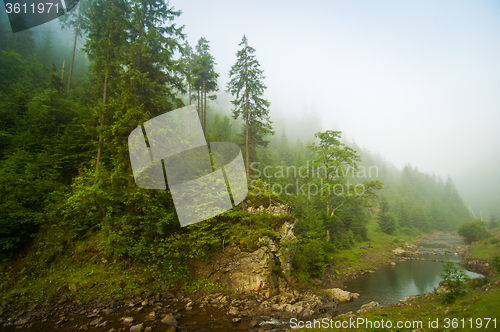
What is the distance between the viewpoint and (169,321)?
8164mm

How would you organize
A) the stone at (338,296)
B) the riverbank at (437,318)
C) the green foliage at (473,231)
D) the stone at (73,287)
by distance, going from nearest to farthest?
the riverbank at (437,318)
the stone at (73,287)
the stone at (338,296)
the green foliage at (473,231)

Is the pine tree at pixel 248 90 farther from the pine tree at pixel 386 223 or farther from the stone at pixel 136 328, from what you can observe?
the pine tree at pixel 386 223

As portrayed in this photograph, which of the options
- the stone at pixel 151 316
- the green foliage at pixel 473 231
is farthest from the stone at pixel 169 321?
the green foliage at pixel 473 231

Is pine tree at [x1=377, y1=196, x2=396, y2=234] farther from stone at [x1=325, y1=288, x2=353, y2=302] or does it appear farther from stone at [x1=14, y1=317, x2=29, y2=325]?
stone at [x1=14, y1=317, x2=29, y2=325]

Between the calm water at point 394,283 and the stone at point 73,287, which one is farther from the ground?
the stone at point 73,287

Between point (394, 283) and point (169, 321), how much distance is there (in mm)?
18701

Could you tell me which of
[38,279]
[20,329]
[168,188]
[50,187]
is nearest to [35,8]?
[50,187]

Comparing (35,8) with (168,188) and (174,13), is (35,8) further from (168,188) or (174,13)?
(168,188)

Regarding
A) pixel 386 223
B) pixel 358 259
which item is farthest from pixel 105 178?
pixel 386 223

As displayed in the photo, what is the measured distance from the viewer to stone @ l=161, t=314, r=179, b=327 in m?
8.07

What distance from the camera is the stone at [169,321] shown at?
26.5ft

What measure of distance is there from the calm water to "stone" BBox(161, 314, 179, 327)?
9.44 meters

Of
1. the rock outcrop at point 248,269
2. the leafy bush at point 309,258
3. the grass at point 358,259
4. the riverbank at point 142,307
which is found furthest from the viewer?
the grass at point 358,259

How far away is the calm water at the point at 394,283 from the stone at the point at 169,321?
9437 millimetres
